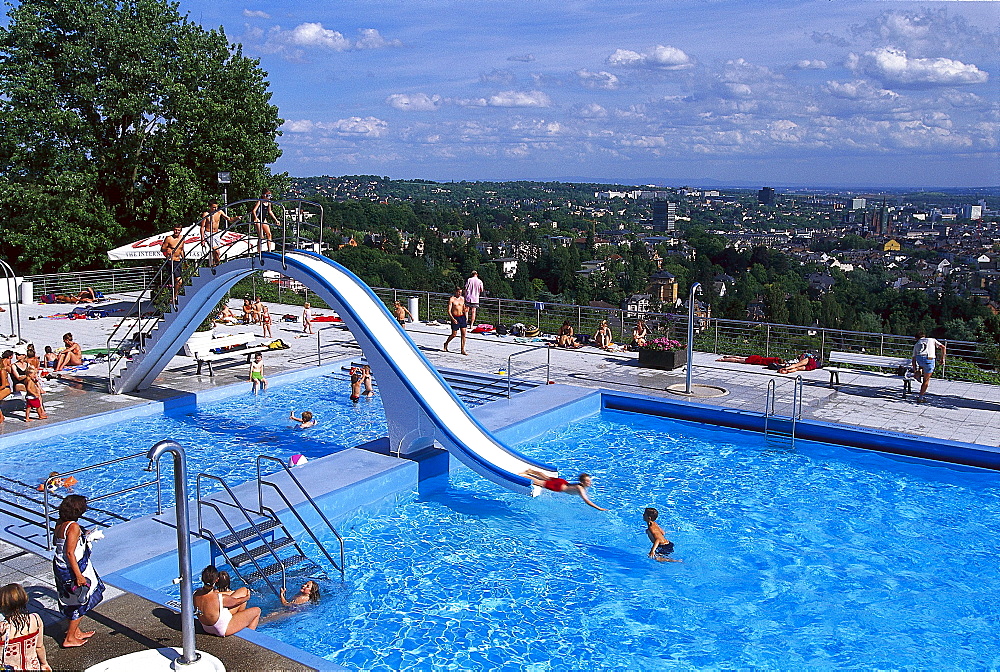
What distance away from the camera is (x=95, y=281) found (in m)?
27.5

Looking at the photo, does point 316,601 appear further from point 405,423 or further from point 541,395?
point 541,395

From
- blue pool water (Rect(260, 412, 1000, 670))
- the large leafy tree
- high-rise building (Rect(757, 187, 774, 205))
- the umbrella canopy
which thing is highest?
high-rise building (Rect(757, 187, 774, 205))

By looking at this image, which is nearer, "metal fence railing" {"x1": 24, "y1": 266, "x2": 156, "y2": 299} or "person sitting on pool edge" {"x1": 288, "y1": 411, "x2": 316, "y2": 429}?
"person sitting on pool edge" {"x1": 288, "y1": 411, "x2": 316, "y2": 429}

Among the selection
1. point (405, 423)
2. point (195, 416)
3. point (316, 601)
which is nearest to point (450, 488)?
point (405, 423)

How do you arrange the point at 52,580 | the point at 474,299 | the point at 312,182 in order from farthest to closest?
the point at 312,182 → the point at 474,299 → the point at 52,580

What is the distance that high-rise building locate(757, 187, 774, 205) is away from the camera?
129375mm

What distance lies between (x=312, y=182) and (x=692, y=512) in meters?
109

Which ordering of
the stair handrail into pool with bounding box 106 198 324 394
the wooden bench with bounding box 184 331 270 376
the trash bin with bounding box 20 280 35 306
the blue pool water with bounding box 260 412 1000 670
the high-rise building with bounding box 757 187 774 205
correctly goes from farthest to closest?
the high-rise building with bounding box 757 187 774 205 < the trash bin with bounding box 20 280 35 306 < the wooden bench with bounding box 184 331 270 376 < the stair handrail into pool with bounding box 106 198 324 394 < the blue pool water with bounding box 260 412 1000 670

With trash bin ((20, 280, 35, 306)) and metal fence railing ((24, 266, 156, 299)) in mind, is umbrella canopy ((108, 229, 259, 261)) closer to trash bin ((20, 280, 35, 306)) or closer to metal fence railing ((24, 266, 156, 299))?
trash bin ((20, 280, 35, 306))

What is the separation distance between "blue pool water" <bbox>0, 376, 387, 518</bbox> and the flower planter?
522 cm

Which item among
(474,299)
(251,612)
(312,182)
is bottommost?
(251,612)

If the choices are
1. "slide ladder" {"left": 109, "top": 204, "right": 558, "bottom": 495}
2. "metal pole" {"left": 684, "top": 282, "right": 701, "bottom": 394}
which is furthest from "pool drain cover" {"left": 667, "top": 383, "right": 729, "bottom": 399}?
"slide ladder" {"left": 109, "top": 204, "right": 558, "bottom": 495}

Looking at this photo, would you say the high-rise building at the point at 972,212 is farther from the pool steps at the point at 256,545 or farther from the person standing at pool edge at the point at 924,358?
the pool steps at the point at 256,545

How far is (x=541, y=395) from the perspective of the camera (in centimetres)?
1447
